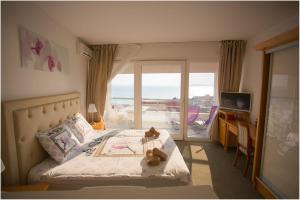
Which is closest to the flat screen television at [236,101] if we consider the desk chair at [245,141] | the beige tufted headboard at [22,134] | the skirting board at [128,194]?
the desk chair at [245,141]

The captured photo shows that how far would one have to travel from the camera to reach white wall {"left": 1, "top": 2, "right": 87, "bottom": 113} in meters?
1.58

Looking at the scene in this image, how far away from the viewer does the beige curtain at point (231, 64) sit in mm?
3393

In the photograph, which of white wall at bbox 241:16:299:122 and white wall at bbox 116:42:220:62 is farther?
white wall at bbox 116:42:220:62

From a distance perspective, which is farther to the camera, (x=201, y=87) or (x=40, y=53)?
(x=201, y=87)

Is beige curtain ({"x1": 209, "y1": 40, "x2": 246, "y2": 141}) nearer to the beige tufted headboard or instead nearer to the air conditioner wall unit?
the air conditioner wall unit

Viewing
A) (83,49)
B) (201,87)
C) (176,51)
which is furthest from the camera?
(201,87)

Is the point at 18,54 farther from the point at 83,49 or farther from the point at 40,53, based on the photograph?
the point at 83,49

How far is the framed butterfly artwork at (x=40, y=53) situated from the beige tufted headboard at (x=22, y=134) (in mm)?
425

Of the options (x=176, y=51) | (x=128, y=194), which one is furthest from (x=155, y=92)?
(x=128, y=194)

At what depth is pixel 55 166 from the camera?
1754mm

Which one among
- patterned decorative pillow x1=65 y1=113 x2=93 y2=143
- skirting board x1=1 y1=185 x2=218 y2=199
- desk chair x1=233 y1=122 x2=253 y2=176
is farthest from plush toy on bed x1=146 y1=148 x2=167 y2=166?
desk chair x1=233 y1=122 x2=253 y2=176

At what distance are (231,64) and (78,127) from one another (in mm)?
3178

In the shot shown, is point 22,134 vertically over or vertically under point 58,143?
over

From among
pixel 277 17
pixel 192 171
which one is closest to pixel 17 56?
pixel 192 171
